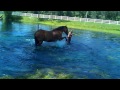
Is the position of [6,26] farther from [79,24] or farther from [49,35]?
[79,24]

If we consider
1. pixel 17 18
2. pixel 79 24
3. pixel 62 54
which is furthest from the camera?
pixel 79 24

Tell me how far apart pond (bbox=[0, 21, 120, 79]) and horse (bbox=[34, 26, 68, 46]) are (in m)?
0.07

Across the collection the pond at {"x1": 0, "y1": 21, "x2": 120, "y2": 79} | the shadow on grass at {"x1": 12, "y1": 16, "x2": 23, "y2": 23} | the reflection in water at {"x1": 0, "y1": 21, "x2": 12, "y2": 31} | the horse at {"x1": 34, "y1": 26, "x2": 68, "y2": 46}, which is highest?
the shadow on grass at {"x1": 12, "y1": 16, "x2": 23, "y2": 23}

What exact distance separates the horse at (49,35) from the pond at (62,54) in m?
0.07

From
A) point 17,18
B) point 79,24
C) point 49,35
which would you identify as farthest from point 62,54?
point 17,18

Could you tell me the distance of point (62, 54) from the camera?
4.41 metres

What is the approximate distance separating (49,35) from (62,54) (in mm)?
406

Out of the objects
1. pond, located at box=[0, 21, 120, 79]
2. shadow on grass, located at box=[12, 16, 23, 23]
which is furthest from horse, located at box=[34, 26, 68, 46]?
shadow on grass, located at box=[12, 16, 23, 23]

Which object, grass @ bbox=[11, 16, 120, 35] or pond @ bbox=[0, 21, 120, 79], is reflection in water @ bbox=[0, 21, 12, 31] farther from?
grass @ bbox=[11, 16, 120, 35]

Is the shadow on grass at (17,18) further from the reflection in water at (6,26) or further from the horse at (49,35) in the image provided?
the horse at (49,35)

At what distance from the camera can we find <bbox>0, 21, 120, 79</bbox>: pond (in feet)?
14.2

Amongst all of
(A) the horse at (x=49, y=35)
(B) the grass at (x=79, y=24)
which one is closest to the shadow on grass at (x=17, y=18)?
(B) the grass at (x=79, y=24)

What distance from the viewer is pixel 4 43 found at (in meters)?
4.36
